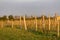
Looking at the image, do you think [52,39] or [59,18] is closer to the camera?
[52,39]

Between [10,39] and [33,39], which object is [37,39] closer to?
[33,39]

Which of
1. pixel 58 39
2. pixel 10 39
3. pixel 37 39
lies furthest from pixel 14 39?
pixel 58 39

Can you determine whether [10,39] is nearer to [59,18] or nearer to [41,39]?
[41,39]

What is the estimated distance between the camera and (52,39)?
21.0 meters

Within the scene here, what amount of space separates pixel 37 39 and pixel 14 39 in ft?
6.36

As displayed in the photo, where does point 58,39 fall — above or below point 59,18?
below

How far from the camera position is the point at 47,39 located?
2095 centimetres

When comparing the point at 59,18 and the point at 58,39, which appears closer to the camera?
the point at 58,39

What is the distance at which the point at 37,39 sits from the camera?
828 inches

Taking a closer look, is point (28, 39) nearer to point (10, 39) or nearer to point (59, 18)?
point (10, 39)

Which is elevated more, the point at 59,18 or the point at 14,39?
the point at 59,18

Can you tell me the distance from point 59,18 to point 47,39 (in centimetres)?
354

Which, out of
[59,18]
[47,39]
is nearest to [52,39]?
[47,39]

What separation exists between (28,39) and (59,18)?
4.31 m
